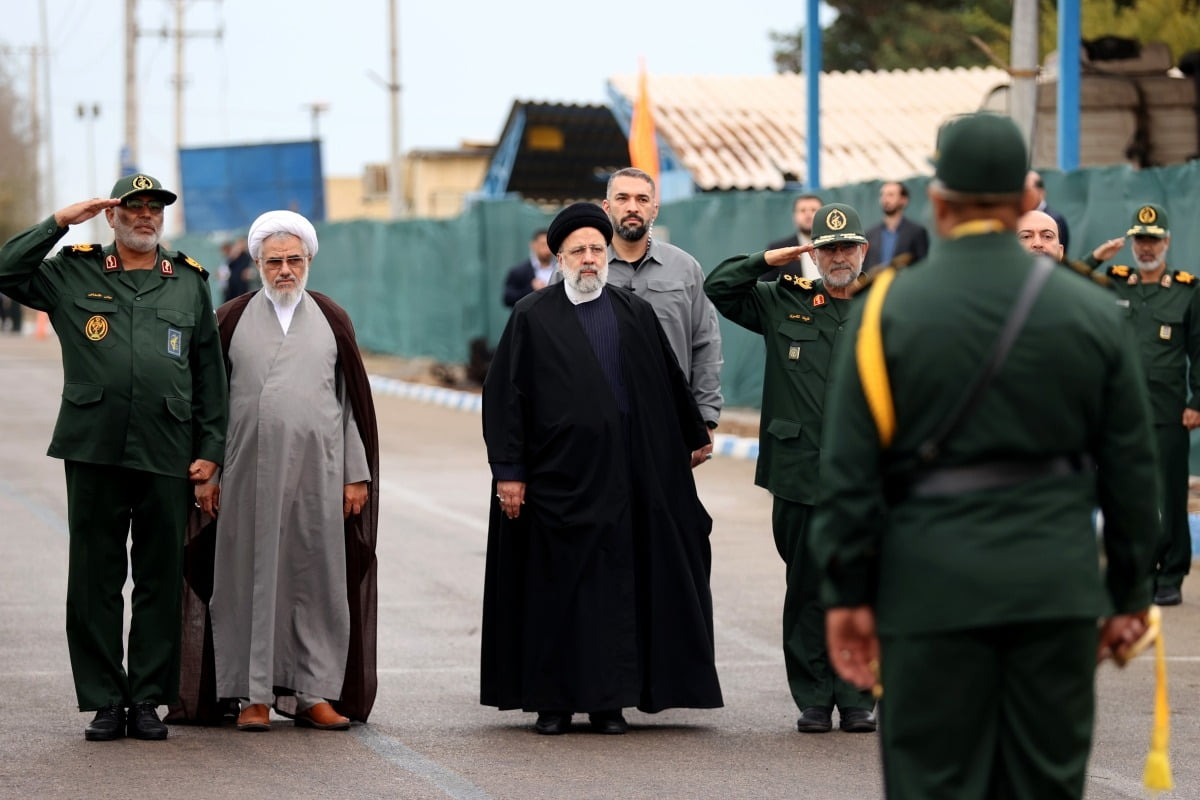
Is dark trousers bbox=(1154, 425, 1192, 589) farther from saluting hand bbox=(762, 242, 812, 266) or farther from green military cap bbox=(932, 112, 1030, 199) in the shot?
green military cap bbox=(932, 112, 1030, 199)

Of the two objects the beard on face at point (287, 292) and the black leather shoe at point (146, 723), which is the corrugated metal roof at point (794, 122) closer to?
the beard on face at point (287, 292)

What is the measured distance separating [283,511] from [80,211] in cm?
137

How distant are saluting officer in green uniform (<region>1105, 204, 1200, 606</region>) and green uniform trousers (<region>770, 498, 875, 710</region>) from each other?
3.53 meters

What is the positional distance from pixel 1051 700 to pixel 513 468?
4042 mm

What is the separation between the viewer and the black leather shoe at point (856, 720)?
27.3 feet

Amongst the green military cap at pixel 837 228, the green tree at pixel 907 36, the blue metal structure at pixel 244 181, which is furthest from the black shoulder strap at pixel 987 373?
the blue metal structure at pixel 244 181

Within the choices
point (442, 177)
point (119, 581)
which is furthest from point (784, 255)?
point (442, 177)

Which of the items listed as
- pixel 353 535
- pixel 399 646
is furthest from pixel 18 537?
pixel 353 535

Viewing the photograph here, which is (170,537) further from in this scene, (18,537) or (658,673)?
(18,537)

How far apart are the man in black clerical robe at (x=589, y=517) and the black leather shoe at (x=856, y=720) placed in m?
0.51

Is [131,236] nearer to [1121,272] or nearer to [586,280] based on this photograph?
[586,280]

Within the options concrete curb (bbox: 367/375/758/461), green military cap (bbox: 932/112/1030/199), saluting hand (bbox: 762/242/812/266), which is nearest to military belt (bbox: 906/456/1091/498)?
green military cap (bbox: 932/112/1030/199)

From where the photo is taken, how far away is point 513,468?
27.3ft

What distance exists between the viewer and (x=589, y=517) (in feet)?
27.2
